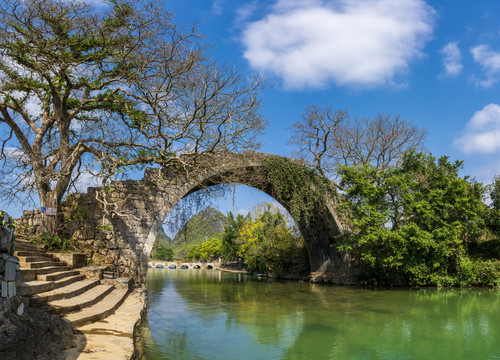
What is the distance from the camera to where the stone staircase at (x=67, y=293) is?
514 centimetres

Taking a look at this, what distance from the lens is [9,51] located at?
9.50 m

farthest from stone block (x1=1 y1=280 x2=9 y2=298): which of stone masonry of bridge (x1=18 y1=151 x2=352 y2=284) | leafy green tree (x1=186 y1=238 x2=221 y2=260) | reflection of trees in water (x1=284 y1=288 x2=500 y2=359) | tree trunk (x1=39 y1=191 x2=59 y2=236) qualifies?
leafy green tree (x1=186 y1=238 x2=221 y2=260)

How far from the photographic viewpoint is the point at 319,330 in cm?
715

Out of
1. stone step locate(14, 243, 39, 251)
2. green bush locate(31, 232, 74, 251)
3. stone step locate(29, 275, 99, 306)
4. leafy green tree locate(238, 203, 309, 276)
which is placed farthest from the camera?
leafy green tree locate(238, 203, 309, 276)

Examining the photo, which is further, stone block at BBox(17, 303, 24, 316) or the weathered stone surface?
stone block at BBox(17, 303, 24, 316)

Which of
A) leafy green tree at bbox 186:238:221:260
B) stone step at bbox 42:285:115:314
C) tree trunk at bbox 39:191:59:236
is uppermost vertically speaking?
tree trunk at bbox 39:191:59:236

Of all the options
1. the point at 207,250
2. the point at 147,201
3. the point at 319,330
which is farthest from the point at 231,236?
the point at 319,330

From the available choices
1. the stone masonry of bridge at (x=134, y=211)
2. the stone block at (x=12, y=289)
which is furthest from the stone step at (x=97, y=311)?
the stone masonry of bridge at (x=134, y=211)

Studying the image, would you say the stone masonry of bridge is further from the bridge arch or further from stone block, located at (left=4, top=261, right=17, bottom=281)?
stone block, located at (left=4, top=261, right=17, bottom=281)

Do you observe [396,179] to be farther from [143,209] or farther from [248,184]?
[143,209]

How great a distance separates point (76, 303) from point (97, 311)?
34 centimetres

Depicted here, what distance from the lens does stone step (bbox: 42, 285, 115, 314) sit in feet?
16.8

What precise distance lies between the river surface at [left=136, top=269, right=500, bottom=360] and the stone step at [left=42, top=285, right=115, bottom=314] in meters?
1.03

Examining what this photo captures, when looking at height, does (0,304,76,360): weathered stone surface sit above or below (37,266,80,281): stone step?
below
